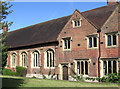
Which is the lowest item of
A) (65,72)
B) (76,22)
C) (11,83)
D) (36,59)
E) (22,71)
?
(22,71)

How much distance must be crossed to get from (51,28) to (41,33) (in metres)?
1.96

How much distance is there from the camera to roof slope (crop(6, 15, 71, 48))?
29.0 meters

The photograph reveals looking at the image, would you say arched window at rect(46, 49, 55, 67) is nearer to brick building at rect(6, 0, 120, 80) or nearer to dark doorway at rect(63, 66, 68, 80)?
brick building at rect(6, 0, 120, 80)

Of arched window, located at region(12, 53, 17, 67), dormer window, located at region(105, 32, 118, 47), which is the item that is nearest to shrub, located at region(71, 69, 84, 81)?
dormer window, located at region(105, 32, 118, 47)

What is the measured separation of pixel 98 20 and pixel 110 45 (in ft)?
12.8

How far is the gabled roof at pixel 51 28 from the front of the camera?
2355 cm

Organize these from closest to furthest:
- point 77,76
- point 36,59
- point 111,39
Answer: point 111,39
point 77,76
point 36,59

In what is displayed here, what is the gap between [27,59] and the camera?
31922 mm

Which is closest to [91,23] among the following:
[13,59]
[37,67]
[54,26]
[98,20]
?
[98,20]

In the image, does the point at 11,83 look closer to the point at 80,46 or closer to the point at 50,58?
the point at 80,46

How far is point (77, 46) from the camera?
2431 cm

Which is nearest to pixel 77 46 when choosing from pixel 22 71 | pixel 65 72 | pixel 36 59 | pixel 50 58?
pixel 65 72

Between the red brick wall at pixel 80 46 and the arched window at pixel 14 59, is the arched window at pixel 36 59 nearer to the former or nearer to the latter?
the red brick wall at pixel 80 46

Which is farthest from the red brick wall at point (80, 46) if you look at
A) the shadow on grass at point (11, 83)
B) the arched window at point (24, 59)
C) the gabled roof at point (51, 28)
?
the arched window at point (24, 59)
